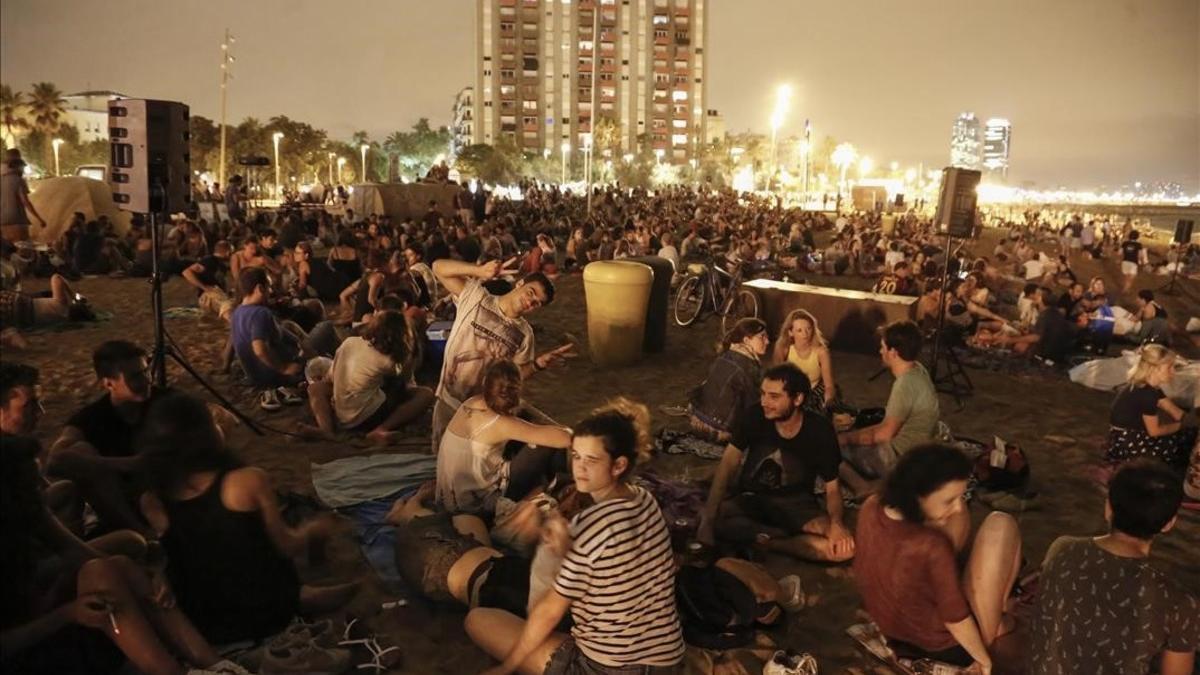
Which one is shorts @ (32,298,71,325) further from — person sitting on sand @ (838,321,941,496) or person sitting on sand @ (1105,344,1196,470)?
person sitting on sand @ (1105,344,1196,470)

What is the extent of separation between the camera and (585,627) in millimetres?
2900

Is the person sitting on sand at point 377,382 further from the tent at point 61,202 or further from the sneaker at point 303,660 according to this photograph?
the tent at point 61,202

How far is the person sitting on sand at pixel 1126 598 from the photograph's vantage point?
2838 millimetres

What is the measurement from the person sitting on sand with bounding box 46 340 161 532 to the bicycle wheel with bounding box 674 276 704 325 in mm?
8931

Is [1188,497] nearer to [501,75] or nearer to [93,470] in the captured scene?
[93,470]

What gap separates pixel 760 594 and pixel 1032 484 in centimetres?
341

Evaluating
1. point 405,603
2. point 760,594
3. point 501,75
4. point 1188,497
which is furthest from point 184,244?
point 501,75

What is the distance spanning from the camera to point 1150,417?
19.6 feet

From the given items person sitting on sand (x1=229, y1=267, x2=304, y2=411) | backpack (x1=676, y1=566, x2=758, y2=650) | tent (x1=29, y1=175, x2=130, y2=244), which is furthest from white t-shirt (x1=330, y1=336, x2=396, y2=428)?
tent (x1=29, y1=175, x2=130, y2=244)

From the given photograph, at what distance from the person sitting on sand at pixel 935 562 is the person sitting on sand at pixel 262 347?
5890 mm

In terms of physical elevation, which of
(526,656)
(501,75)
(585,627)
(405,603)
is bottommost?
(405,603)

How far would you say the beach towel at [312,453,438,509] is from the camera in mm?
5598

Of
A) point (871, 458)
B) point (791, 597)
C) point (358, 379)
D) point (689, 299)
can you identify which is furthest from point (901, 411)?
point (689, 299)

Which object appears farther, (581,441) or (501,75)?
(501,75)
